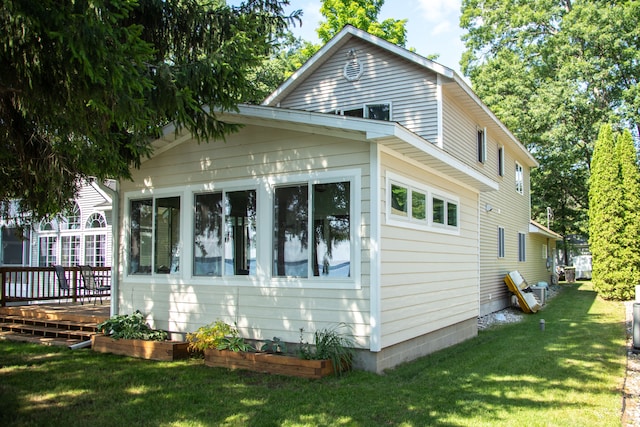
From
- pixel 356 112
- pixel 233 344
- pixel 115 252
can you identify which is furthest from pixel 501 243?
pixel 115 252

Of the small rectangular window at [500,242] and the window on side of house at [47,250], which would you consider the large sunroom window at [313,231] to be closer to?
the small rectangular window at [500,242]

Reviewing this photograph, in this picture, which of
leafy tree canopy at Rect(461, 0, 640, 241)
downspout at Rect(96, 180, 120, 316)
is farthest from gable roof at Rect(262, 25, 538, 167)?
leafy tree canopy at Rect(461, 0, 640, 241)

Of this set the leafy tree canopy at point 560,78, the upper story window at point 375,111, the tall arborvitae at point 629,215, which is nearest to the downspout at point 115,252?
the upper story window at point 375,111

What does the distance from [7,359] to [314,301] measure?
15.5ft

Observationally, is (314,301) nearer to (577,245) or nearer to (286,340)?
(286,340)

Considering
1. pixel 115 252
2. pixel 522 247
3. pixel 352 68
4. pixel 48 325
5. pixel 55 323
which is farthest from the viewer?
pixel 522 247

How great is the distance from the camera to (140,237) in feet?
28.2

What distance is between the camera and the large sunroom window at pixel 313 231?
21.9 ft

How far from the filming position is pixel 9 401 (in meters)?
5.50

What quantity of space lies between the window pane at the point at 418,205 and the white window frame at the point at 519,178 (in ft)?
43.2

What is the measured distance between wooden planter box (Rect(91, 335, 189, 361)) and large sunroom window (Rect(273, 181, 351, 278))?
1.86 metres

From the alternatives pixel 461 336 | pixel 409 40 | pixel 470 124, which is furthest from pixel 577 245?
pixel 461 336

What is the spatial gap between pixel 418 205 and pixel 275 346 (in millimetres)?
2994

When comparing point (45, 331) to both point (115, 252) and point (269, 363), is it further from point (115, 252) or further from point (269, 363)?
point (269, 363)
